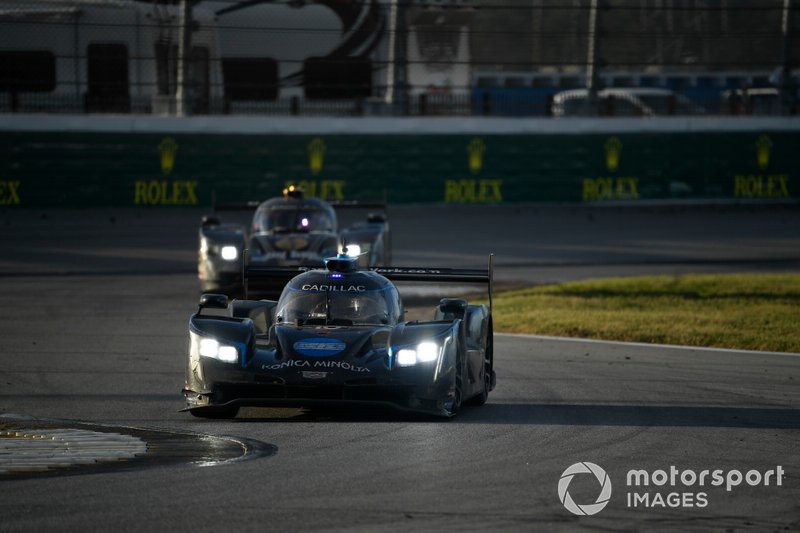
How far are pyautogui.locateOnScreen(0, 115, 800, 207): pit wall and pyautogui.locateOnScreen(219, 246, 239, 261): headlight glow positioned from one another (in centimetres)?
1260

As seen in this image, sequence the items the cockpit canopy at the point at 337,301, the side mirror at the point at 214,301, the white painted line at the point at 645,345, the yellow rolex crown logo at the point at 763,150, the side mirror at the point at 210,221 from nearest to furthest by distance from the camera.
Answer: the side mirror at the point at 214,301
the cockpit canopy at the point at 337,301
the white painted line at the point at 645,345
the side mirror at the point at 210,221
the yellow rolex crown logo at the point at 763,150

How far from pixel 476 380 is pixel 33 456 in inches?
147

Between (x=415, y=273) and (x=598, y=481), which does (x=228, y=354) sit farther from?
(x=598, y=481)

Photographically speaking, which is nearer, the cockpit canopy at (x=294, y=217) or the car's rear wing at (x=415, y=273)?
the car's rear wing at (x=415, y=273)

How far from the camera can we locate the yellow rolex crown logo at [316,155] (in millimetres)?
32781

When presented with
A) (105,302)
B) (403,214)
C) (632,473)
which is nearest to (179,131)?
(403,214)

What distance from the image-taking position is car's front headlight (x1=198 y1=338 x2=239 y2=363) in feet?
32.3

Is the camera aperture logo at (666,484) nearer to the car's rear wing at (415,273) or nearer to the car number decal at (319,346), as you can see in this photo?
the car number decal at (319,346)

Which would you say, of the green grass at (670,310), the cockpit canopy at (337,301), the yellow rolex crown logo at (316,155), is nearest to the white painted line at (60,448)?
the cockpit canopy at (337,301)

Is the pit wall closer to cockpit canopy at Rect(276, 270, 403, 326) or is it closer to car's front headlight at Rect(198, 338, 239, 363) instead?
cockpit canopy at Rect(276, 270, 403, 326)

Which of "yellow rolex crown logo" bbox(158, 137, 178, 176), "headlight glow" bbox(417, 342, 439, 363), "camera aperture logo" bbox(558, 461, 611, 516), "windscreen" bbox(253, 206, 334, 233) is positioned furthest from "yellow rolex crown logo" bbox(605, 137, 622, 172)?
"camera aperture logo" bbox(558, 461, 611, 516)

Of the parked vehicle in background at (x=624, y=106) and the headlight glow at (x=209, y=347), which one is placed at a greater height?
the parked vehicle in background at (x=624, y=106)

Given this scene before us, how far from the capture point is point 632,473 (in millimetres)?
8070

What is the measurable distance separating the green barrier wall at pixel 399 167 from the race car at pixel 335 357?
21306 millimetres
